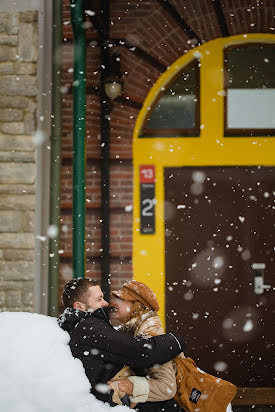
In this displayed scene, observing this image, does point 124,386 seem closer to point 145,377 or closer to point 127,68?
point 145,377

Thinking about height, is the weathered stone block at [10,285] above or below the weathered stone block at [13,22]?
below

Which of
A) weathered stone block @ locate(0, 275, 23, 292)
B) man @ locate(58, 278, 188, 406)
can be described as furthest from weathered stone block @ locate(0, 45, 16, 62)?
man @ locate(58, 278, 188, 406)

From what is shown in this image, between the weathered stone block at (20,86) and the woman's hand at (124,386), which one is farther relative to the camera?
the weathered stone block at (20,86)

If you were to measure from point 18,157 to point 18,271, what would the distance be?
118cm

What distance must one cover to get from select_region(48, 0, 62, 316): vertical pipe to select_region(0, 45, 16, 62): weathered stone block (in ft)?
1.77

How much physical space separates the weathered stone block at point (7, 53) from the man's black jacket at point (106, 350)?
3818mm

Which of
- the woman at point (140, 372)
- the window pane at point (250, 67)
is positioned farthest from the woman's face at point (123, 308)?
the window pane at point (250, 67)

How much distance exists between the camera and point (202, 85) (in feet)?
20.6

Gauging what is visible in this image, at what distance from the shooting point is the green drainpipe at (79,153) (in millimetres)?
5484

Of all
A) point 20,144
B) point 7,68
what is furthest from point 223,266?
point 7,68

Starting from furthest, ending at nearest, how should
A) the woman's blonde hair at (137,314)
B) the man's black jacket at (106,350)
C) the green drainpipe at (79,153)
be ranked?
the green drainpipe at (79,153)
the woman's blonde hair at (137,314)
the man's black jacket at (106,350)

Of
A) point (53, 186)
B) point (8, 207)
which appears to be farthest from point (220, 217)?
point (8, 207)

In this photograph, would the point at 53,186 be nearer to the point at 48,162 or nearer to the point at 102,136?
the point at 48,162

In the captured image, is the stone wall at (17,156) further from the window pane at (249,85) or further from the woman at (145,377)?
the woman at (145,377)
